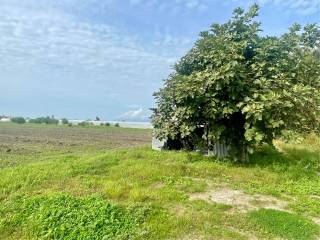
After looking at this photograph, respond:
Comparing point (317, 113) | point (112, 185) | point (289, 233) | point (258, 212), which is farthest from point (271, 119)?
point (112, 185)

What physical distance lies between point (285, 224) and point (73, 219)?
281 centimetres

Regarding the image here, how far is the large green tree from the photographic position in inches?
261

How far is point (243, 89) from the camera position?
276 inches

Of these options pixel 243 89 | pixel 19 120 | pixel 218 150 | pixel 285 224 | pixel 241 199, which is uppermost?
pixel 19 120

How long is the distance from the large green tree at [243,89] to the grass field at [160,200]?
0.86 meters

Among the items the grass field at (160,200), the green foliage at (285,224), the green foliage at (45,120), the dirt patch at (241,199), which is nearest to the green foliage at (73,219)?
the grass field at (160,200)

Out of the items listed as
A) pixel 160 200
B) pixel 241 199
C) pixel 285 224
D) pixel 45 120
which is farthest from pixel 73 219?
pixel 45 120

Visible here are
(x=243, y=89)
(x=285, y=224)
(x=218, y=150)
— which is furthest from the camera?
(x=218, y=150)

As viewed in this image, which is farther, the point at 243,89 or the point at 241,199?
the point at 243,89

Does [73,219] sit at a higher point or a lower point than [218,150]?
lower

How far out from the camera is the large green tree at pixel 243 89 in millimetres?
6625

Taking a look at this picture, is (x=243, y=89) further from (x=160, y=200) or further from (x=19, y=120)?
(x=19, y=120)

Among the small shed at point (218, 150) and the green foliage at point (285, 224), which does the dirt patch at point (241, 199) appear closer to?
the green foliage at point (285, 224)

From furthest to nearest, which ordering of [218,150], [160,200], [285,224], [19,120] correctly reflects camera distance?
1. [19,120]
2. [218,150]
3. [160,200]
4. [285,224]
